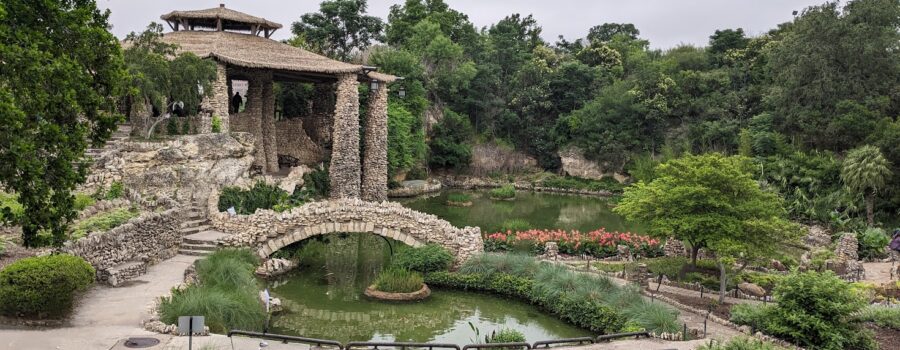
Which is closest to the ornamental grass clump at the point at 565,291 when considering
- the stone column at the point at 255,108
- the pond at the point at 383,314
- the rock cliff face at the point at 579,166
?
the pond at the point at 383,314

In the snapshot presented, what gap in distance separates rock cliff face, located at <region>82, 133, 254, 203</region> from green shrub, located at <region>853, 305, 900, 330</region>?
20823 millimetres

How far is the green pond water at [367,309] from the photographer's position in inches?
766

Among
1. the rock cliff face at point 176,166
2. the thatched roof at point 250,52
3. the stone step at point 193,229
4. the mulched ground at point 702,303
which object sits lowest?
the mulched ground at point 702,303

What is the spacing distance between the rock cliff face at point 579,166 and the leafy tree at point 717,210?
3684 cm

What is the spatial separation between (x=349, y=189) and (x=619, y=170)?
27.5m

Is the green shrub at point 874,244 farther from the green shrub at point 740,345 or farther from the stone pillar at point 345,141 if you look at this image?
the stone pillar at point 345,141

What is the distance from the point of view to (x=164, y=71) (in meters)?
28.4

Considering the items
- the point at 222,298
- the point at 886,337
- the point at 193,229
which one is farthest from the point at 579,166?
the point at 222,298

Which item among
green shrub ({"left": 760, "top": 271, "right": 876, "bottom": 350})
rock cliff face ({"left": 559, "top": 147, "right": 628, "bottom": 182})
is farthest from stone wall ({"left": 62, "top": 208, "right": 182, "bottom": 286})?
rock cliff face ({"left": 559, "top": 147, "right": 628, "bottom": 182})

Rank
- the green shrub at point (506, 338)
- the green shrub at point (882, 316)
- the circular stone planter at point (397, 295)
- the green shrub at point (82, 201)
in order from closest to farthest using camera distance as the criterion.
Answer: the green shrub at point (506, 338)
the green shrub at point (882, 316)
the green shrub at point (82, 201)
the circular stone planter at point (397, 295)

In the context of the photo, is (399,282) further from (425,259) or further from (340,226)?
(340,226)

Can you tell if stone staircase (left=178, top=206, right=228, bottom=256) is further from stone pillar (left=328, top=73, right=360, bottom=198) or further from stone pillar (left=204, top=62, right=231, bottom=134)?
stone pillar (left=328, top=73, right=360, bottom=198)

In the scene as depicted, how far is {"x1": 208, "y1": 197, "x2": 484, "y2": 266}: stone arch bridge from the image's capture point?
24.2m

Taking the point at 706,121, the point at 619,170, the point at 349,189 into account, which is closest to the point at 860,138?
the point at 706,121
